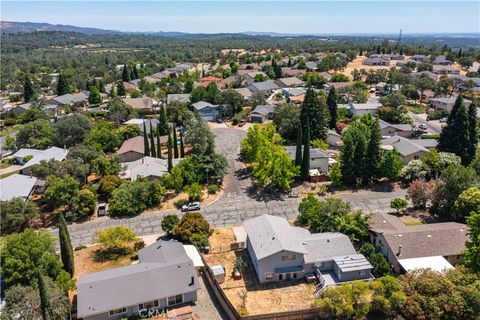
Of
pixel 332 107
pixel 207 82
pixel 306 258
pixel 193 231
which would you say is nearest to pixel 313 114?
pixel 332 107

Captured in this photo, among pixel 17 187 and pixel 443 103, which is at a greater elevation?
pixel 443 103

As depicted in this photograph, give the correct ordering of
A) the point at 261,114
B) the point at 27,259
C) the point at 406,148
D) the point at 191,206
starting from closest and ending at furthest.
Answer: the point at 27,259 → the point at 191,206 → the point at 406,148 → the point at 261,114

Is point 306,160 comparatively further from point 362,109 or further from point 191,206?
point 362,109

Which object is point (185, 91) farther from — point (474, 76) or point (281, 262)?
point (474, 76)

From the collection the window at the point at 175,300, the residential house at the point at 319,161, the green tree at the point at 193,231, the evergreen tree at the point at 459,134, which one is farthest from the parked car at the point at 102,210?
the evergreen tree at the point at 459,134

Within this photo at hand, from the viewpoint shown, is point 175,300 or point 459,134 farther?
point 459,134

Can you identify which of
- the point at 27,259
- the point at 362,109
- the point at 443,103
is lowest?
the point at 27,259

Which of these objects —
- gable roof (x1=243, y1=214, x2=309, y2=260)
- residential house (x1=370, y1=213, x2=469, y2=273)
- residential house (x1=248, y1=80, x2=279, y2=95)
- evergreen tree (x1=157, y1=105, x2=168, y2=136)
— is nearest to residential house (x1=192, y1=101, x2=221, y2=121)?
evergreen tree (x1=157, y1=105, x2=168, y2=136)
